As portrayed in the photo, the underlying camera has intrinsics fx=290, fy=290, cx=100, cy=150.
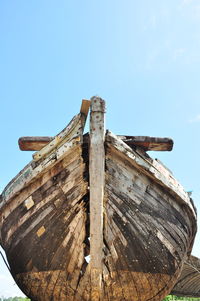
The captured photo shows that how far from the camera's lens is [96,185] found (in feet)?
13.4

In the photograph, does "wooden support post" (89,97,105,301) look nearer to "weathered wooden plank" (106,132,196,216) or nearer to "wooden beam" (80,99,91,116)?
"wooden beam" (80,99,91,116)

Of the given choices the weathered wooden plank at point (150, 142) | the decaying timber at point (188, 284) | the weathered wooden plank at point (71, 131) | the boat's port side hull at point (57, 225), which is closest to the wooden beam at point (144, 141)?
the weathered wooden plank at point (150, 142)

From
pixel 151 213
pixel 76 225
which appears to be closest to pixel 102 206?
pixel 76 225

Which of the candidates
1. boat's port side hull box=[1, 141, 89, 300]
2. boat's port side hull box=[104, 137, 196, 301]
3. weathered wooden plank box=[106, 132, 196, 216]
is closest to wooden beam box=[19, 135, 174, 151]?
weathered wooden plank box=[106, 132, 196, 216]

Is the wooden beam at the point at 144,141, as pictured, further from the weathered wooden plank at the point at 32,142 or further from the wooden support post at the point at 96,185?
the wooden support post at the point at 96,185

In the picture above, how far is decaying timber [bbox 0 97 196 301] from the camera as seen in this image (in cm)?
432

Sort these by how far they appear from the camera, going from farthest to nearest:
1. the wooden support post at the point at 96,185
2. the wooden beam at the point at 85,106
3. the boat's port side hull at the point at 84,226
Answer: the boat's port side hull at the point at 84,226, the wooden beam at the point at 85,106, the wooden support post at the point at 96,185

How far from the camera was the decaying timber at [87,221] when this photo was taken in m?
4.32

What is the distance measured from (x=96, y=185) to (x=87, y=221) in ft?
2.42

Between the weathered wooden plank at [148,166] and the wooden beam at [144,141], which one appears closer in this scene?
the weathered wooden plank at [148,166]

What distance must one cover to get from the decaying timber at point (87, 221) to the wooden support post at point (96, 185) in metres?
0.01

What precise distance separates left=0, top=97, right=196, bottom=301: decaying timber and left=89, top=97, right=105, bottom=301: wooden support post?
1cm

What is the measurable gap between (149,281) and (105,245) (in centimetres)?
100

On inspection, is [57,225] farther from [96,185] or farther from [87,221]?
[96,185]
